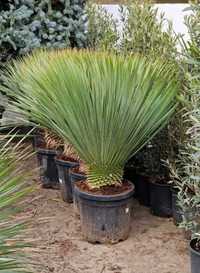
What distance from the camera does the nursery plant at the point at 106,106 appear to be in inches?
121

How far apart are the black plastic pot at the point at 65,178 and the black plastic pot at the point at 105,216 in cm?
63

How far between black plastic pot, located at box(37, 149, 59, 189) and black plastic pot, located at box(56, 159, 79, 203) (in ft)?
1.00

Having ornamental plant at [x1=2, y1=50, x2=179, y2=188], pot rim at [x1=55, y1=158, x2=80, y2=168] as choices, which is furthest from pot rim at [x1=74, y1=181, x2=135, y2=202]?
pot rim at [x1=55, y1=158, x2=80, y2=168]

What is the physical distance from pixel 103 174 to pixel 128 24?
1445 mm

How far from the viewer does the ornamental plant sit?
3082 millimetres

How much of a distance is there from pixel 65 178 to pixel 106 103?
1155 mm

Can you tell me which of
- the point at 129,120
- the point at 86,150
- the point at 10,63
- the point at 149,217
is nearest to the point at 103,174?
the point at 86,150

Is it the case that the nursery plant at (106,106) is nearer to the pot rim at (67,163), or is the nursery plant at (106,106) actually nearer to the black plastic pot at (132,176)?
the pot rim at (67,163)

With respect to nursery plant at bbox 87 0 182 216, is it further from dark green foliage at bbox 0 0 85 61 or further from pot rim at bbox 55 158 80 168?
dark green foliage at bbox 0 0 85 61

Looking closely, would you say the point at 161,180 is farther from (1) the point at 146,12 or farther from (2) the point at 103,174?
(1) the point at 146,12

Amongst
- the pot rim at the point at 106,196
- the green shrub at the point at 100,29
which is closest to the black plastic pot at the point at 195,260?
the pot rim at the point at 106,196

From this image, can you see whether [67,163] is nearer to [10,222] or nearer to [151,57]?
[151,57]

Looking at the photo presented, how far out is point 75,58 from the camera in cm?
333

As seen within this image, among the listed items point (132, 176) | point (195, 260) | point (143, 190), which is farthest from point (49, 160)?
point (195, 260)
